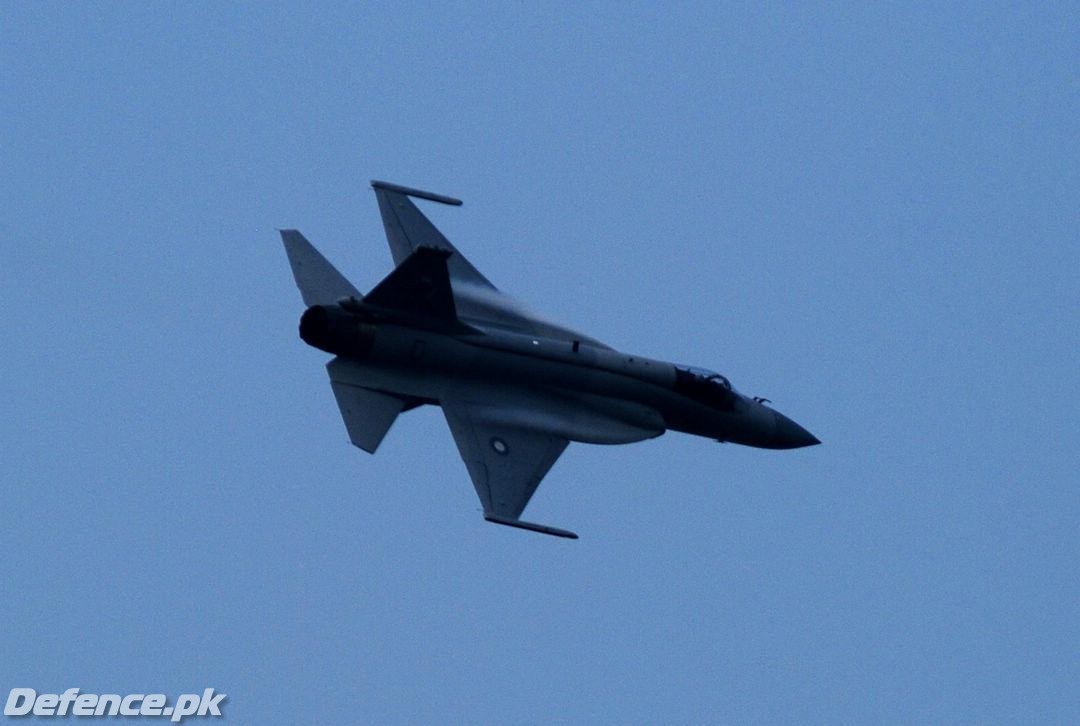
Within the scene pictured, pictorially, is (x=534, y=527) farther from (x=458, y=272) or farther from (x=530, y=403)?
(x=458, y=272)

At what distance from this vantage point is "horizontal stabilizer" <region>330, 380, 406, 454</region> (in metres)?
38.5

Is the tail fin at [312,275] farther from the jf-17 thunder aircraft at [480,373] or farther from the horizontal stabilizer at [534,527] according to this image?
the horizontal stabilizer at [534,527]

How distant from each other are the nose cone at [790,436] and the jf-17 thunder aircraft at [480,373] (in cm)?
76

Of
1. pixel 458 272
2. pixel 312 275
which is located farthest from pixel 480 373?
pixel 312 275

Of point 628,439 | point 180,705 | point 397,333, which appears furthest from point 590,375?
point 180,705

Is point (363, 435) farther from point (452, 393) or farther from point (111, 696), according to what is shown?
point (111, 696)

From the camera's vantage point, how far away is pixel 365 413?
1526 inches

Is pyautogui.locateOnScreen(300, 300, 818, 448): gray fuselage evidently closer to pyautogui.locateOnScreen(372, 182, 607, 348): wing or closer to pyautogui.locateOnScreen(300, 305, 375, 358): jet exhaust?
pyautogui.locateOnScreen(300, 305, 375, 358): jet exhaust

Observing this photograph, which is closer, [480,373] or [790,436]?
[480,373]

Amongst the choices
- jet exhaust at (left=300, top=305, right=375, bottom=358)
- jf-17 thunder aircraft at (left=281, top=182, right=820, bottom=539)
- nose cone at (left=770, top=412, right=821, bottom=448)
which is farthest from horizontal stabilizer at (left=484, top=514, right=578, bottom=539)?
nose cone at (left=770, top=412, right=821, bottom=448)

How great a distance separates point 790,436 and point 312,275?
10.8m

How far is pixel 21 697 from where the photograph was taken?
3278 centimetres

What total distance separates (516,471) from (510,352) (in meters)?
2.36

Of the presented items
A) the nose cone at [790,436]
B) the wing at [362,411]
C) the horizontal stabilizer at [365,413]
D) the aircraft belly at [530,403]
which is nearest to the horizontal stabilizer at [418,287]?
the aircraft belly at [530,403]
